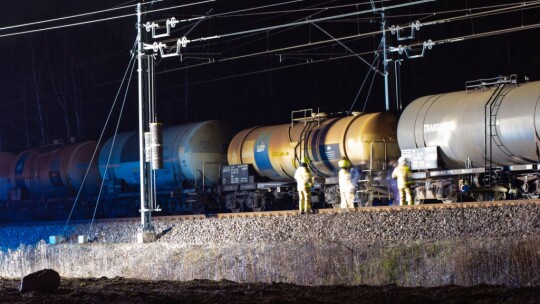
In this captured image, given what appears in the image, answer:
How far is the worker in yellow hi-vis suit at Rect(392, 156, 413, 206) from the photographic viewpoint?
24359mm

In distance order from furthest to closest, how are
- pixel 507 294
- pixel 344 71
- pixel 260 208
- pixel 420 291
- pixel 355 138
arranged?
pixel 344 71
pixel 260 208
pixel 355 138
pixel 420 291
pixel 507 294

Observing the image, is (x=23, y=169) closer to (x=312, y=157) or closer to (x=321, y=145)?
(x=312, y=157)

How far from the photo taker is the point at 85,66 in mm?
61312

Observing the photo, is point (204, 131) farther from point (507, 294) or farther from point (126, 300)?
point (507, 294)

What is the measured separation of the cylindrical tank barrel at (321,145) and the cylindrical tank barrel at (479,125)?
111 cm

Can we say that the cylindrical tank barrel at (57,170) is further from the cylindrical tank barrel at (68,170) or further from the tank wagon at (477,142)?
the tank wagon at (477,142)

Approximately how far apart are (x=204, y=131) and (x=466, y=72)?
77.4ft

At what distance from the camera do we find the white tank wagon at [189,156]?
32250 mm

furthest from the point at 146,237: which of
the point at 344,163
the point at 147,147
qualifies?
the point at 344,163

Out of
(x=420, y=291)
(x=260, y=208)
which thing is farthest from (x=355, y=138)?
(x=420, y=291)

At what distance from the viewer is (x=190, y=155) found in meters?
32.1

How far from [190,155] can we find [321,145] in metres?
6.11

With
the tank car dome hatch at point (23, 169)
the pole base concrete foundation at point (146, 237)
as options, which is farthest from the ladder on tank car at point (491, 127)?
the tank car dome hatch at point (23, 169)

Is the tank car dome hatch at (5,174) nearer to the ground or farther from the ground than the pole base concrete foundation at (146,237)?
farther from the ground
